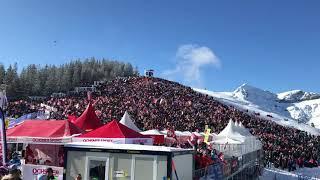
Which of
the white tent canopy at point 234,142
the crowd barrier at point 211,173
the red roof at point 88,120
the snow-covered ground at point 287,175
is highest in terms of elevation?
the red roof at point 88,120

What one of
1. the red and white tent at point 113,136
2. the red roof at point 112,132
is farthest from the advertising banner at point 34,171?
the red roof at point 112,132

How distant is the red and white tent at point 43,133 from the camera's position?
17.2 meters

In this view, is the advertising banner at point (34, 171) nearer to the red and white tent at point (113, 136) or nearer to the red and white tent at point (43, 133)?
the red and white tent at point (43, 133)

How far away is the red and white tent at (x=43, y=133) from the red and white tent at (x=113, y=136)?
23.0 inches

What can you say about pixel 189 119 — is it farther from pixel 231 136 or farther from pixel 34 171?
pixel 34 171

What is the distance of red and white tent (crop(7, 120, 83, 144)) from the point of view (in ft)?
56.4

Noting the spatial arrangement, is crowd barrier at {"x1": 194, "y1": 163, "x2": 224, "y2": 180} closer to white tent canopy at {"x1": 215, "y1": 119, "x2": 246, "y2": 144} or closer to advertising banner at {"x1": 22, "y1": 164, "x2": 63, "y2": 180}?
advertising banner at {"x1": 22, "y1": 164, "x2": 63, "y2": 180}

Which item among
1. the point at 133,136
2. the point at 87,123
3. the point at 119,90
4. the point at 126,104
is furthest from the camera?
the point at 119,90

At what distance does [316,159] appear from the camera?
4141cm

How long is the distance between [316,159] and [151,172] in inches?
1156

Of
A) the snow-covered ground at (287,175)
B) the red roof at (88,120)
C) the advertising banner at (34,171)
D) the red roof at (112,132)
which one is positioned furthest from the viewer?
the snow-covered ground at (287,175)

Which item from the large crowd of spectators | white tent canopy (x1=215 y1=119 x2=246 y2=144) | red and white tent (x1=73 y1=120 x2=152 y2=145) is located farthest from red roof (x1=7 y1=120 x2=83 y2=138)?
the large crowd of spectators

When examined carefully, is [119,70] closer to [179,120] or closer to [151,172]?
[179,120]

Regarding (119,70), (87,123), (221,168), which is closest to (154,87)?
(87,123)
